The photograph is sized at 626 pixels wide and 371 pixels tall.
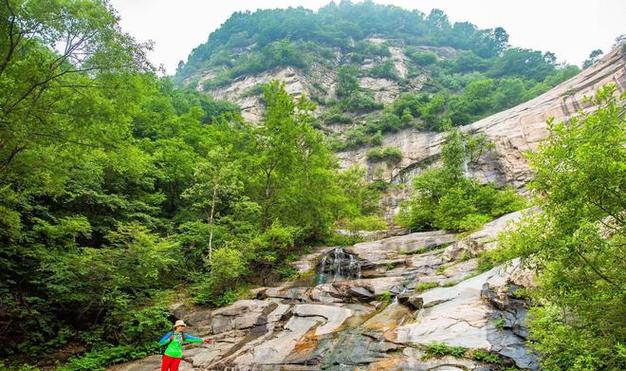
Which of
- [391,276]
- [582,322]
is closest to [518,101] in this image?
[391,276]

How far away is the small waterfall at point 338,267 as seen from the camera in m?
15.8

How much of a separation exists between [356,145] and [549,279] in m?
36.7

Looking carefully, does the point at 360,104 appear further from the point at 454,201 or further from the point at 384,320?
the point at 384,320

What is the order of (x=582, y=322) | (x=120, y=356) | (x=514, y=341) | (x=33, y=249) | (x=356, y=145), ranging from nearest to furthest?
(x=582, y=322), (x=514, y=341), (x=120, y=356), (x=33, y=249), (x=356, y=145)

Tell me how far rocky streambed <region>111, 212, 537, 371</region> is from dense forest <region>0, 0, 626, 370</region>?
45.5 inches

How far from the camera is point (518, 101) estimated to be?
142 ft

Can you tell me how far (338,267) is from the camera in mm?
16406

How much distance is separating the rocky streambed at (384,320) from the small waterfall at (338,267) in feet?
0.21

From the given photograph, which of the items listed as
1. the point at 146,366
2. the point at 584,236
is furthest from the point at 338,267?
the point at 584,236

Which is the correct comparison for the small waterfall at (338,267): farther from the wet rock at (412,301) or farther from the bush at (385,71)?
the bush at (385,71)

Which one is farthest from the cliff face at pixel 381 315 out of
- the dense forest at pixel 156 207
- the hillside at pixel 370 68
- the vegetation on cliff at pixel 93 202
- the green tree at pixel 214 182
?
the hillside at pixel 370 68

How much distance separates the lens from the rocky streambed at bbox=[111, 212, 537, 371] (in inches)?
308

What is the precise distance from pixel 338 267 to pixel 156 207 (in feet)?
28.6

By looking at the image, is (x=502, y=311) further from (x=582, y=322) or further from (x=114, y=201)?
(x=114, y=201)
